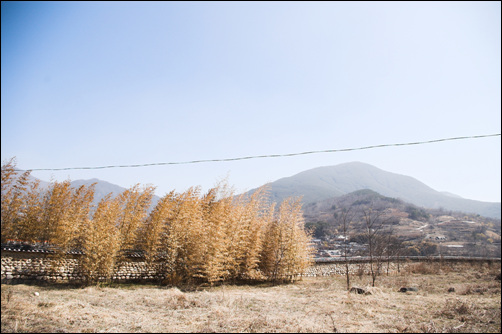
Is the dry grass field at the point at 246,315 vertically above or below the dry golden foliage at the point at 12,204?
below

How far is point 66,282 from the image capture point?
10539 mm

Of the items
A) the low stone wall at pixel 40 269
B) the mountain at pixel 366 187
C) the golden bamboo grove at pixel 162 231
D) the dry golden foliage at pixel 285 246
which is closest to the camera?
the low stone wall at pixel 40 269

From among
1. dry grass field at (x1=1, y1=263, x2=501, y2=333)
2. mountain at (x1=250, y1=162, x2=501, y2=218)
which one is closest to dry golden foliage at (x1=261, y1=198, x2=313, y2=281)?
dry grass field at (x1=1, y1=263, x2=501, y2=333)

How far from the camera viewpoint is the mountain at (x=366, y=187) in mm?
91406

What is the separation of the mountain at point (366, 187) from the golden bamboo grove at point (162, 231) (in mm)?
61280

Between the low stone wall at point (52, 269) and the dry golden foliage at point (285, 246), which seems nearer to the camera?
the low stone wall at point (52, 269)

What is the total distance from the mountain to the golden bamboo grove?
6128 centimetres

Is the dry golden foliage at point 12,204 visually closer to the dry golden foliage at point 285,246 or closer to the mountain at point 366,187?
the dry golden foliage at point 285,246

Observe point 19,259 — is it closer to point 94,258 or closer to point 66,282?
point 66,282

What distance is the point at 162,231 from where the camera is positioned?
11734 mm

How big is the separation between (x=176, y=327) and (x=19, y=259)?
971cm

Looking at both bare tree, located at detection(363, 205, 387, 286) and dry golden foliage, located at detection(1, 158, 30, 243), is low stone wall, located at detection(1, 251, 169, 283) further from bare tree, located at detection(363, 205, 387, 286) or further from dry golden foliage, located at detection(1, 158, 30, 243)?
bare tree, located at detection(363, 205, 387, 286)

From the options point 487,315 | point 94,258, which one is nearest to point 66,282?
point 94,258

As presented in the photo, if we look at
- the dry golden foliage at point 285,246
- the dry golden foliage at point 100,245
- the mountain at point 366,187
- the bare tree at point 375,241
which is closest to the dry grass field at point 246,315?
the dry golden foliage at point 100,245
